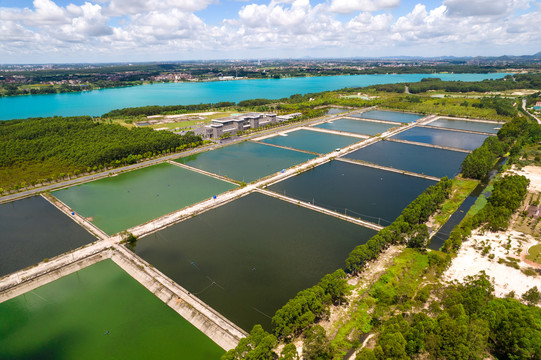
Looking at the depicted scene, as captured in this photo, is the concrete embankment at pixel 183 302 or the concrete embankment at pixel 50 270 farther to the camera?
the concrete embankment at pixel 50 270

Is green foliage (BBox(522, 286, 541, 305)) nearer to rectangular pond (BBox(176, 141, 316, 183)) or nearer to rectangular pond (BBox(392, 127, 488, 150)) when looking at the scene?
rectangular pond (BBox(176, 141, 316, 183))

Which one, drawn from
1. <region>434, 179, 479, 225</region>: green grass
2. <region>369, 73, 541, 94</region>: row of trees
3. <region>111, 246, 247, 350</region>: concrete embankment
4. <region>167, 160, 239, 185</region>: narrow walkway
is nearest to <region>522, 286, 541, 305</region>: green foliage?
<region>434, 179, 479, 225</region>: green grass

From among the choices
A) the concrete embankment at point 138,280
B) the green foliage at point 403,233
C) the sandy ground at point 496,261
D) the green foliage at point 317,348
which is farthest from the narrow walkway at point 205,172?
the sandy ground at point 496,261

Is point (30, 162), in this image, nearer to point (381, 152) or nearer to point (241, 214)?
point (241, 214)

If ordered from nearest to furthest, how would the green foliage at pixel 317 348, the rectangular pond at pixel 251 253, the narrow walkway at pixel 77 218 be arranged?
the green foliage at pixel 317 348 → the rectangular pond at pixel 251 253 → the narrow walkway at pixel 77 218

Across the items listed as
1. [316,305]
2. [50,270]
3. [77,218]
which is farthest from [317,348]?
[77,218]

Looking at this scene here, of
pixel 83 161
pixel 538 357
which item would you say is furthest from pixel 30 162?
pixel 538 357

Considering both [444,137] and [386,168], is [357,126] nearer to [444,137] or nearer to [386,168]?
[444,137]

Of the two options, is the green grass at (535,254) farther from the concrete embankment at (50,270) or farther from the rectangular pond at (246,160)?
the concrete embankment at (50,270)
